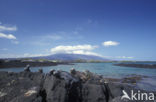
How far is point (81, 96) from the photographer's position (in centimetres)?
655

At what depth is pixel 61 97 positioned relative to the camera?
577cm

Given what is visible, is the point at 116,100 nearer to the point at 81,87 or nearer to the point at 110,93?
the point at 110,93

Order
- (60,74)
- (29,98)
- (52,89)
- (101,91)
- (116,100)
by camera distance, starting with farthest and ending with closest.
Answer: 1. (60,74)
2. (101,91)
3. (52,89)
4. (116,100)
5. (29,98)

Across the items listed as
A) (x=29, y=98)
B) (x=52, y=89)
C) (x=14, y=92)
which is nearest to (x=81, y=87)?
(x=52, y=89)

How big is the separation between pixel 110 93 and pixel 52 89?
13.0ft

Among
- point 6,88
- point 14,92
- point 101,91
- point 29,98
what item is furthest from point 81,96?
point 6,88

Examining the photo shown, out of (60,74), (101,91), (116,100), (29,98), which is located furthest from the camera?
(60,74)

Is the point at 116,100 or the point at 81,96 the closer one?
the point at 116,100

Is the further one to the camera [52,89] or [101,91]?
[101,91]

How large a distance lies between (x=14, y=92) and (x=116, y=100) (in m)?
6.04

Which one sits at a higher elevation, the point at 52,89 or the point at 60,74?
the point at 60,74

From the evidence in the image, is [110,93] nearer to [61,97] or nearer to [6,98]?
[61,97]

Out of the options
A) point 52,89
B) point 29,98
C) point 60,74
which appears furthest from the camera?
point 60,74

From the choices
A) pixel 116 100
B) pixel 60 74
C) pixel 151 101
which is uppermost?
pixel 60 74
